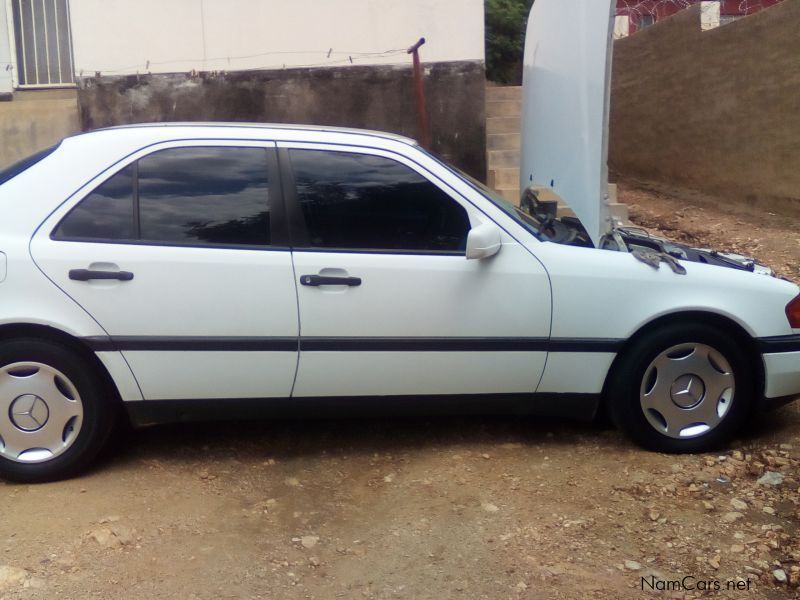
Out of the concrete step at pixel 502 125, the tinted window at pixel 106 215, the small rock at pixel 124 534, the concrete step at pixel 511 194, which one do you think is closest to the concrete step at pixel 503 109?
the concrete step at pixel 502 125

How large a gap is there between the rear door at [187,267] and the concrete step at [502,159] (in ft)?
16.4

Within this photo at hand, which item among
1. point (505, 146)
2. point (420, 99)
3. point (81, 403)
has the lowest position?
point (81, 403)

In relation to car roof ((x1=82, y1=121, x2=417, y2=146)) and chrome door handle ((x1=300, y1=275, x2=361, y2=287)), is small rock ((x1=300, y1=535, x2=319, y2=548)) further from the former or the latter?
car roof ((x1=82, y1=121, x2=417, y2=146))

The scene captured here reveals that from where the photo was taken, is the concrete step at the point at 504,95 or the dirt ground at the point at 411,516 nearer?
the dirt ground at the point at 411,516

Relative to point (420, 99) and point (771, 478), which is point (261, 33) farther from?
point (771, 478)

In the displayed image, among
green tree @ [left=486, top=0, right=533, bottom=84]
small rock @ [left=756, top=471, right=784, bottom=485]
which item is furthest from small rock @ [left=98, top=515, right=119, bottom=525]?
green tree @ [left=486, top=0, right=533, bottom=84]

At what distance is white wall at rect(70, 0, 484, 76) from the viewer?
829 centimetres

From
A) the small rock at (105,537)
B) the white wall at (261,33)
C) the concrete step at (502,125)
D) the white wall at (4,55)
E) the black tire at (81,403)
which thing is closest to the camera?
the small rock at (105,537)

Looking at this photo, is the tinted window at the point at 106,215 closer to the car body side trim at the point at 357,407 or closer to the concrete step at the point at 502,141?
the car body side trim at the point at 357,407

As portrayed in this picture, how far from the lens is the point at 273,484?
389 centimetres

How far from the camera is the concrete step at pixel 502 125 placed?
9.09m

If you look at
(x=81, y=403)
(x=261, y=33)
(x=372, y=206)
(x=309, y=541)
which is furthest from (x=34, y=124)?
(x=309, y=541)

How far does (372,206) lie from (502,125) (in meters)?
5.56

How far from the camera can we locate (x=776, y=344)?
3.97 m
